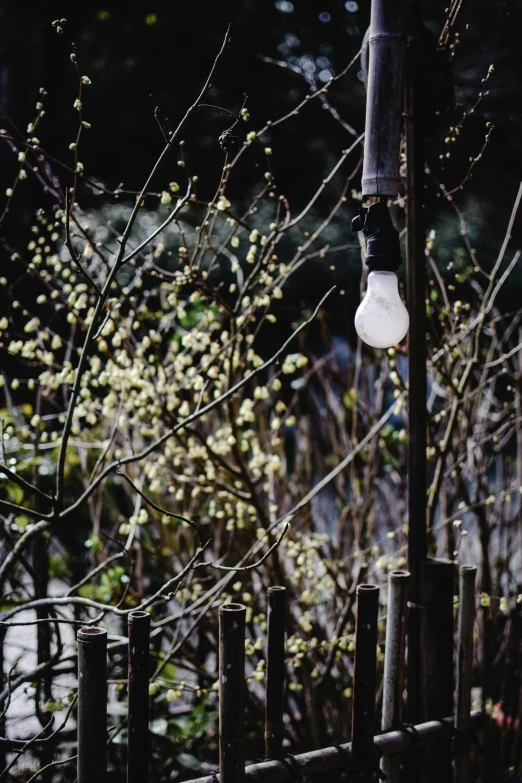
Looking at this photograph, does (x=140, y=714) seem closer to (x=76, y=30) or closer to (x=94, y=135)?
(x=76, y=30)

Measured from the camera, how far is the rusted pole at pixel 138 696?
51.0 inches

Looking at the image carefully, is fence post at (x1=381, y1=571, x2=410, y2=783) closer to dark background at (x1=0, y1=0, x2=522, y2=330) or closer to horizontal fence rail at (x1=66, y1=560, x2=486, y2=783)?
horizontal fence rail at (x1=66, y1=560, x2=486, y2=783)

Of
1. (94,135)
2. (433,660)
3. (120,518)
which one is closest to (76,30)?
(94,135)

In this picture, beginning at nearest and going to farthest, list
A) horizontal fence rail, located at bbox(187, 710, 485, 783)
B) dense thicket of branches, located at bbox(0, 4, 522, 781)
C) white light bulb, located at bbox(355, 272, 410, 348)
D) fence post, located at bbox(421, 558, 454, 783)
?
1. horizontal fence rail, located at bbox(187, 710, 485, 783)
2. white light bulb, located at bbox(355, 272, 410, 348)
3. fence post, located at bbox(421, 558, 454, 783)
4. dense thicket of branches, located at bbox(0, 4, 522, 781)

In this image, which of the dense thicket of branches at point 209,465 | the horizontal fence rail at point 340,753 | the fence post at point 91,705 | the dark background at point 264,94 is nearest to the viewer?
the fence post at point 91,705

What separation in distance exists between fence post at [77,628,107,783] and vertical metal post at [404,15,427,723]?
956 mm

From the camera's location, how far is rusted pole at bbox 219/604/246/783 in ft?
4.30

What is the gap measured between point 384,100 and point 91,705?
143 cm

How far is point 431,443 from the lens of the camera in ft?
8.70

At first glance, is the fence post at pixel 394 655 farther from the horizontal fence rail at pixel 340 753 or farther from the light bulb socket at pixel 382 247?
the light bulb socket at pixel 382 247

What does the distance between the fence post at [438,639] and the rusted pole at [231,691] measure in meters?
0.72

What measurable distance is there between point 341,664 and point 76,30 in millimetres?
4784

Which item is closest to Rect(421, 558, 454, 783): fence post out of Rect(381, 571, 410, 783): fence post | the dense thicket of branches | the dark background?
Rect(381, 571, 410, 783): fence post

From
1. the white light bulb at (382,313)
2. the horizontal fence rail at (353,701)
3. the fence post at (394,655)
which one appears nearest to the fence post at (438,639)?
the horizontal fence rail at (353,701)
